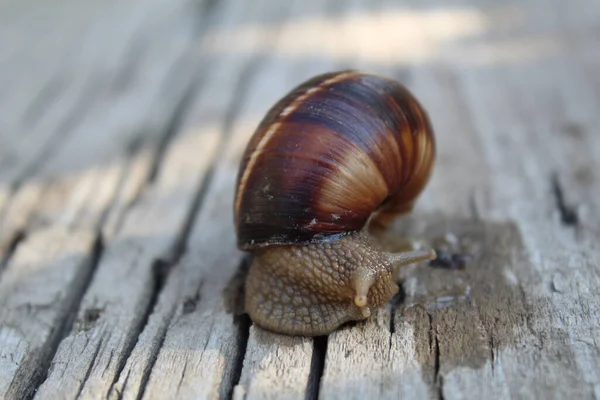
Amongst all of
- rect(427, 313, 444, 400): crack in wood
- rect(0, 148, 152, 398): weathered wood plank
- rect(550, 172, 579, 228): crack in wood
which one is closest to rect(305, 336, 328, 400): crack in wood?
rect(427, 313, 444, 400): crack in wood

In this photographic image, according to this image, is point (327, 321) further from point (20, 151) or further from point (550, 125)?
point (20, 151)

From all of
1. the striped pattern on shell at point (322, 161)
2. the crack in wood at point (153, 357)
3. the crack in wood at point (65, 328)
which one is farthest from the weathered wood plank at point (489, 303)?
the crack in wood at point (65, 328)

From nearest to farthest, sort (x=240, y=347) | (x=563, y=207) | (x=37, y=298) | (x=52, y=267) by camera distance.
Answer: (x=240, y=347) → (x=37, y=298) → (x=52, y=267) → (x=563, y=207)

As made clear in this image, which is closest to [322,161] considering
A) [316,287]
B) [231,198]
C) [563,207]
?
[316,287]

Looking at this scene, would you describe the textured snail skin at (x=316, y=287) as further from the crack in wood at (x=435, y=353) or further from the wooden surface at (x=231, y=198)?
the crack in wood at (x=435, y=353)

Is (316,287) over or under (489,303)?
over

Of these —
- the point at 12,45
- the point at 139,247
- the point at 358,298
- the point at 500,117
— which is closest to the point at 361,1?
the point at 500,117

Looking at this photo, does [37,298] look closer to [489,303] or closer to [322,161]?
[322,161]

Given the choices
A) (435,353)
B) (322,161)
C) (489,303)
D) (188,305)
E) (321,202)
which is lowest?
(489,303)
